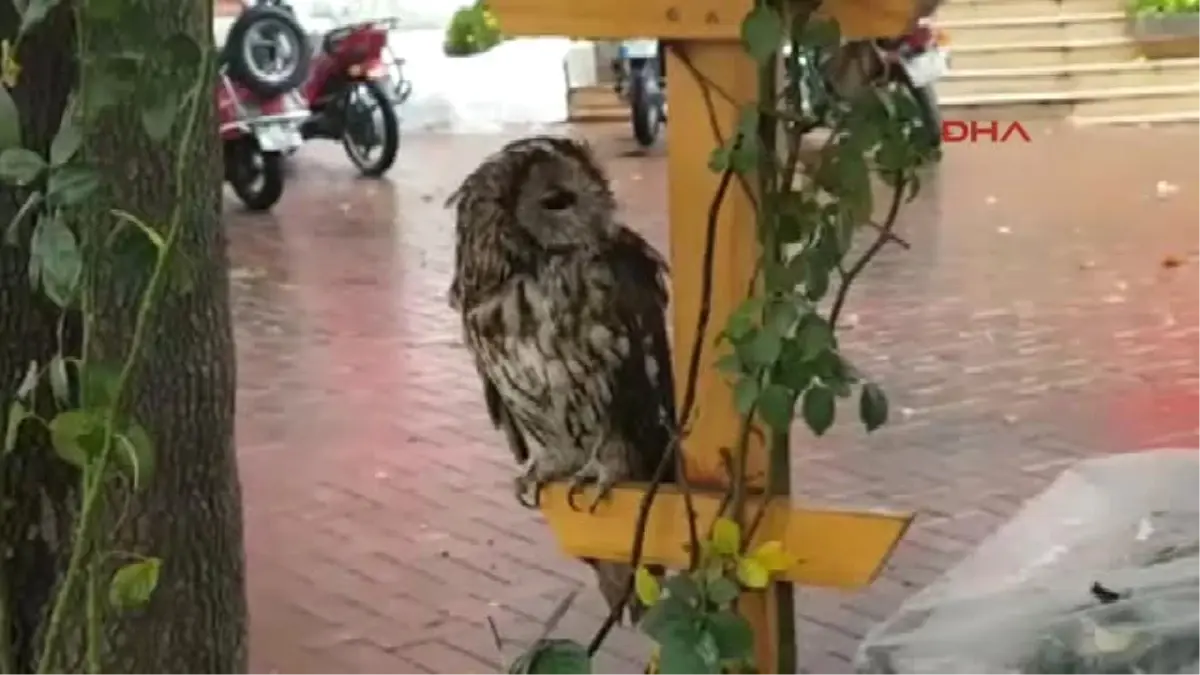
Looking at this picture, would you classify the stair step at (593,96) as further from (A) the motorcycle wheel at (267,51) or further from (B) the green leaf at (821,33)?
(B) the green leaf at (821,33)

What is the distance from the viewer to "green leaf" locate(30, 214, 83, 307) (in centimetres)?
125

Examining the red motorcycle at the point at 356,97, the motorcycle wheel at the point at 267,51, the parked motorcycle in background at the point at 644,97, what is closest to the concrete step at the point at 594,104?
the parked motorcycle in background at the point at 644,97

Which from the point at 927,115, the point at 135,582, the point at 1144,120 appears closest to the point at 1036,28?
the point at 1144,120

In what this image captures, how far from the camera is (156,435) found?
213 centimetres

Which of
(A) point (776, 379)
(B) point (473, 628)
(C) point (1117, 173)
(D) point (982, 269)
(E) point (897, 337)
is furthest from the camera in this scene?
(C) point (1117, 173)

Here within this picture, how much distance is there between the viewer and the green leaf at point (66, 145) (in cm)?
127

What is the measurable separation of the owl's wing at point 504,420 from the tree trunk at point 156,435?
12.2 inches

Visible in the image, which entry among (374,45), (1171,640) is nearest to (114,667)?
(1171,640)

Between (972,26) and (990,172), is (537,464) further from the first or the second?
(972,26)

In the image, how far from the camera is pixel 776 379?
145 cm

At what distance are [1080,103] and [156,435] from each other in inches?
435

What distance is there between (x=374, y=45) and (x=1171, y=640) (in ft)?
27.9

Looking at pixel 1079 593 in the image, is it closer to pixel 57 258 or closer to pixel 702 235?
pixel 702 235

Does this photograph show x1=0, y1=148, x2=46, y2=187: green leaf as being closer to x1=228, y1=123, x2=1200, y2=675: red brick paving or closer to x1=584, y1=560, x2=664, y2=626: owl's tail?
x1=584, y1=560, x2=664, y2=626: owl's tail
